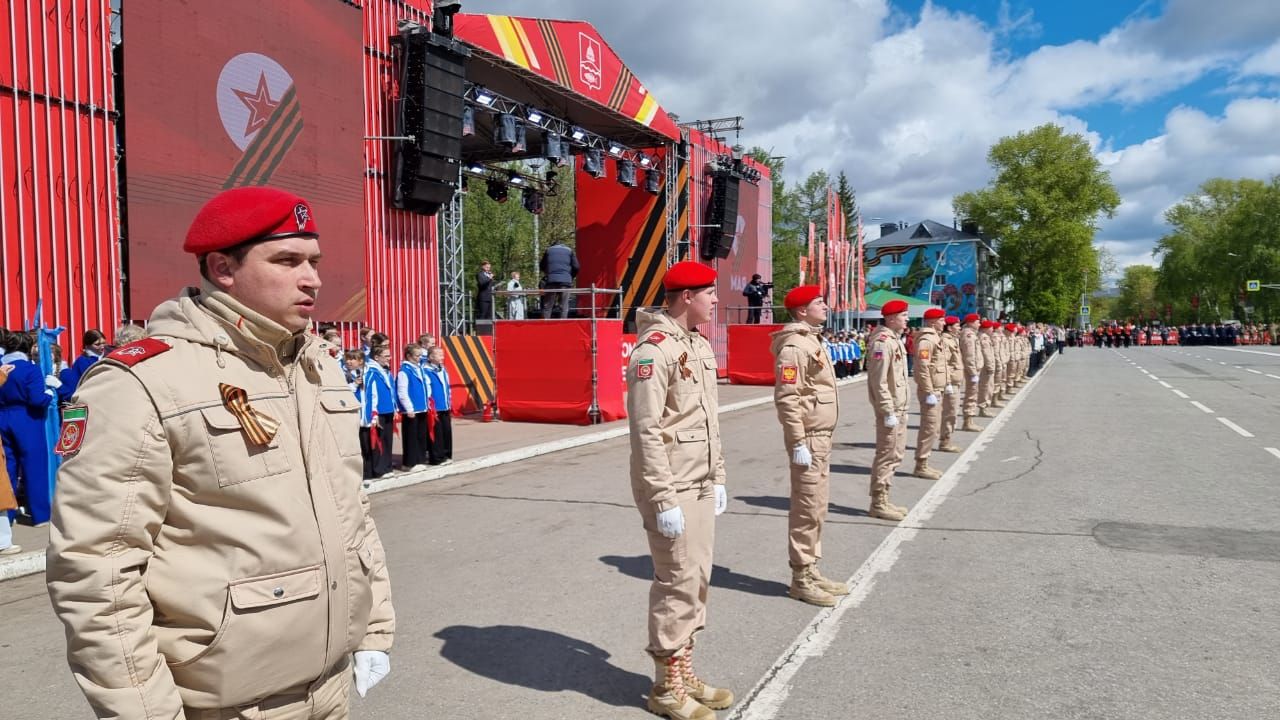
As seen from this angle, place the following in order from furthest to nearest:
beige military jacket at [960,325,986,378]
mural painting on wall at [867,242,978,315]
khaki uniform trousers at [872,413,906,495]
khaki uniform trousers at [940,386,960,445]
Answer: mural painting on wall at [867,242,978,315] → beige military jacket at [960,325,986,378] → khaki uniform trousers at [940,386,960,445] → khaki uniform trousers at [872,413,906,495]

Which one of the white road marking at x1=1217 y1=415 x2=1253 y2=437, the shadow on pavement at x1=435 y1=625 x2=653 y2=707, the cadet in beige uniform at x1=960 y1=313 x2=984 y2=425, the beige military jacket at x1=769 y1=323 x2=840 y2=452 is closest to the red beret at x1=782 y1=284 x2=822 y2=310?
the beige military jacket at x1=769 y1=323 x2=840 y2=452

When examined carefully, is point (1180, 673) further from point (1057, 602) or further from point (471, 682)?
point (471, 682)

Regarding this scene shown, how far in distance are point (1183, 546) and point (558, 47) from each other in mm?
14559

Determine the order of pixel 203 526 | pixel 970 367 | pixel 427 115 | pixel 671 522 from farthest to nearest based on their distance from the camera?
pixel 970 367
pixel 427 115
pixel 671 522
pixel 203 526

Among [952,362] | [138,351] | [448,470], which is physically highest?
[138,351]

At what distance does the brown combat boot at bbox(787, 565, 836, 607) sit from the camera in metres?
5.04

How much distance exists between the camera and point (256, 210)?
191 cm

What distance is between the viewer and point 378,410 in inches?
380

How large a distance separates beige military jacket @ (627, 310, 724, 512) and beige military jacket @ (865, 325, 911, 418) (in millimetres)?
4023

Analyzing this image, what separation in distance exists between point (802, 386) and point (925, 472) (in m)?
4.51

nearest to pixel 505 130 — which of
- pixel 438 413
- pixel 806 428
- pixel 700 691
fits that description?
pixel 438 413

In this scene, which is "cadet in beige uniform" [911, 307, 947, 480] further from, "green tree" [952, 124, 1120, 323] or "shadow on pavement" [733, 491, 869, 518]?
"green tree" [952, 124, 1120, 323]

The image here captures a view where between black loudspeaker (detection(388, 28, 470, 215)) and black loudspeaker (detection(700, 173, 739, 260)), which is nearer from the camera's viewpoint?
black loudspeaker (detection(388, 28, 470, 215))

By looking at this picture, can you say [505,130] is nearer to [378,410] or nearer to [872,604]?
[378,410]
